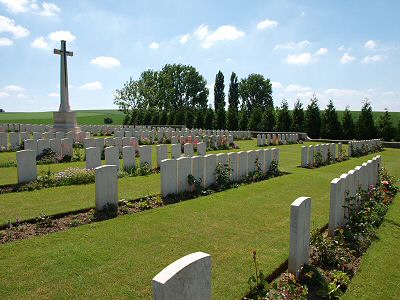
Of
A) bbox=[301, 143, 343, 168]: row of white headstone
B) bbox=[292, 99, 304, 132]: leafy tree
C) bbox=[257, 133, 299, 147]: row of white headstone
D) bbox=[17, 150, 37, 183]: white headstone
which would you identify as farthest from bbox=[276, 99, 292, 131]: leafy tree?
bbox=[17, 150, 37, 183]: white headstone

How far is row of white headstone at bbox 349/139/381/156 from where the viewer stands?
742 inches

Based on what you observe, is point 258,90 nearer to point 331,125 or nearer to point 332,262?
point 331,125

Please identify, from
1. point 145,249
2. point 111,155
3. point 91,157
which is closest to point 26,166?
point 91,157

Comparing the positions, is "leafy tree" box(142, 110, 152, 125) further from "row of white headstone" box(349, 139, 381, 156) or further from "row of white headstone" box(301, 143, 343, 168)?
"row of white headstone" box(301, 143, 343, 168)

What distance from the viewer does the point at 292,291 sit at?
3.54m

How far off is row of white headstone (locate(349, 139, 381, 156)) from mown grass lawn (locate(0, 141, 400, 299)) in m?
12.3

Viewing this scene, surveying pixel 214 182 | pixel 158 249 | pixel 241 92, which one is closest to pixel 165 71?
pixel 241 92

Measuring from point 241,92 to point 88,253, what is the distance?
7893 cm

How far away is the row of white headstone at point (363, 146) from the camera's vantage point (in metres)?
18.8

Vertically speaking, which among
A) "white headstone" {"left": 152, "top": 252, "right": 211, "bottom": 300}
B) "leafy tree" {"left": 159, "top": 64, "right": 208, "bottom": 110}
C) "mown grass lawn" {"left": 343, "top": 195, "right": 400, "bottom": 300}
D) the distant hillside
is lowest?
"mown grass lawn" {"left": 343, "top": 195, "right": 400, "bottom": 300}

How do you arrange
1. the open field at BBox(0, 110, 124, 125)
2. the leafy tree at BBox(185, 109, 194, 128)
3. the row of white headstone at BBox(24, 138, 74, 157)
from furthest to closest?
the open field at BBox(0, 110, 124, 125) → the leafy tree at BBox(185, 109, 194, 128) → the row of white headstone at BBox(24, 138, 74, 157)

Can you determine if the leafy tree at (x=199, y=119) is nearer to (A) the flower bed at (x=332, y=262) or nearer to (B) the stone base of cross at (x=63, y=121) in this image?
(B) the stone base of cross at (x=63, y=121)

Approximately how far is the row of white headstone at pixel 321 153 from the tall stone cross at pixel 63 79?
1522 centimetres

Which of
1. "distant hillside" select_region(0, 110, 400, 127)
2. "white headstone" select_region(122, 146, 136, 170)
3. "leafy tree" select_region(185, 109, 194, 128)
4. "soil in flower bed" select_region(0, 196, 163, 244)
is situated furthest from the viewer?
"distant hillside" select_region(0, 110, 400, 127)
